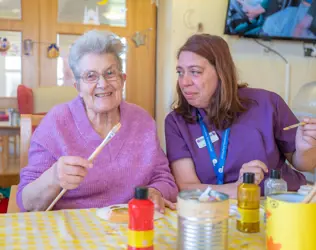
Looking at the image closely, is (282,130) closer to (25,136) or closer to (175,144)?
(175,144)

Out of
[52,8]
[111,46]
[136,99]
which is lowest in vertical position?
[136,99]

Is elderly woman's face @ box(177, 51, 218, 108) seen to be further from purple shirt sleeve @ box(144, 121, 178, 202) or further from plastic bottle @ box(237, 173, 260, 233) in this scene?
plastic bottle @ box(237, 173, 260, 233)

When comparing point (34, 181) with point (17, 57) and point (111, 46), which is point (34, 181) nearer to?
point (111, 46)

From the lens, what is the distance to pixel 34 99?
10.5 ft

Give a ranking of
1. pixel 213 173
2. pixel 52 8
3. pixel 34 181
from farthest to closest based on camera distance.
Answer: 1. pixel 52 8
2. pixel 213 173
3. pixel 34 181

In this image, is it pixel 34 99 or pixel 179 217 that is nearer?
pixel 179 217

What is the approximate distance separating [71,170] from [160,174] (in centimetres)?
45

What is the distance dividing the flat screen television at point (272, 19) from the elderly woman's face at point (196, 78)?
5.54 feet

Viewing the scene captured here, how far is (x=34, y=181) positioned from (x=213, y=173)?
0.66 metres

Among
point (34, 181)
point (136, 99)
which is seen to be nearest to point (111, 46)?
point (34, 181)

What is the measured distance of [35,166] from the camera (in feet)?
3.85

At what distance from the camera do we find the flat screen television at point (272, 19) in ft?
9.95

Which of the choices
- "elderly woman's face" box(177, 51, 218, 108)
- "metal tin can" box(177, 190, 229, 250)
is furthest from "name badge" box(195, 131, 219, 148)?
"metal tin can" box(177, 190, 229, 250)

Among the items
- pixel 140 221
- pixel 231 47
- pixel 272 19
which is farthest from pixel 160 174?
pixel 272 19
